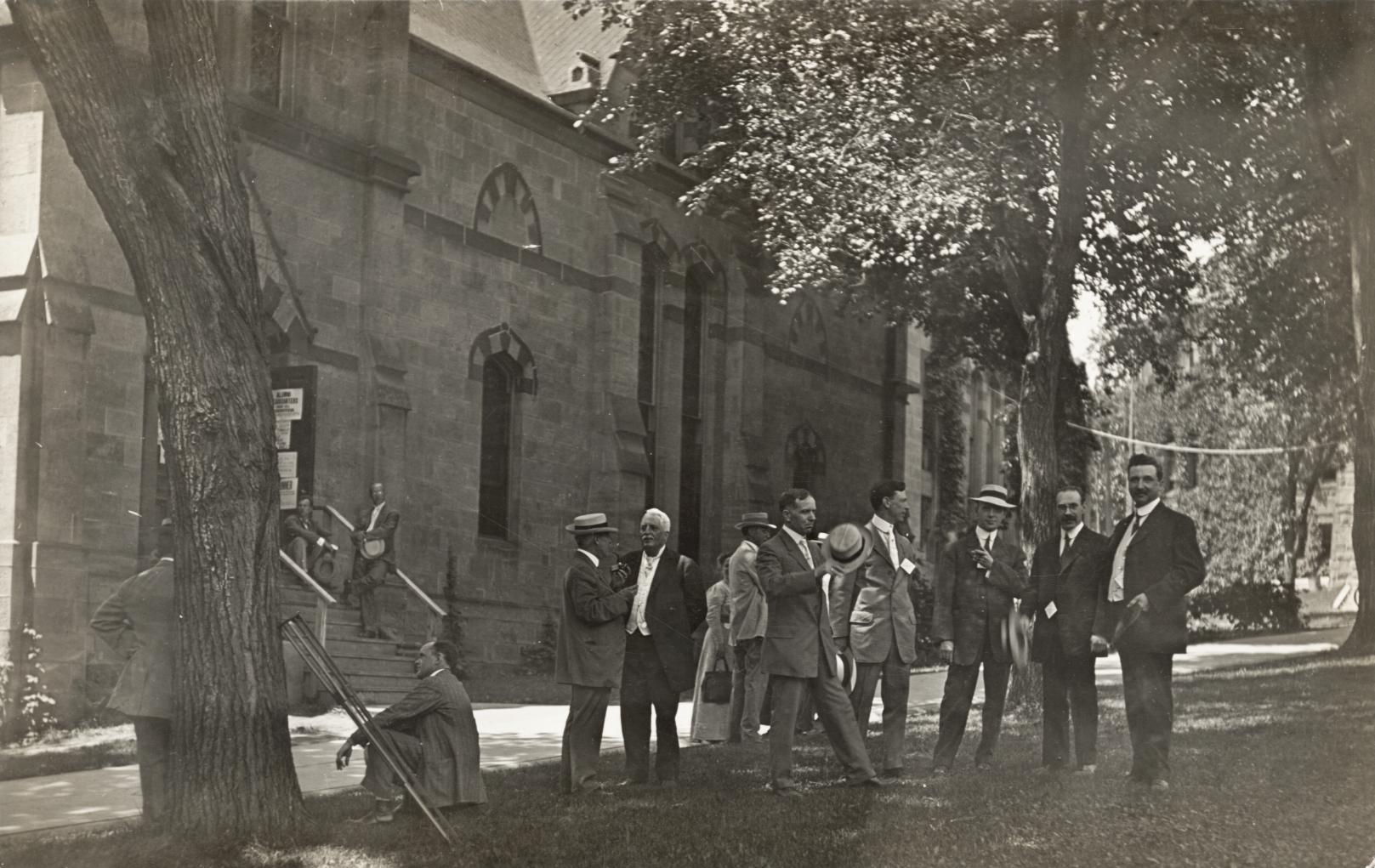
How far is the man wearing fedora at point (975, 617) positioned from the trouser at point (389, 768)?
3832 millimetres

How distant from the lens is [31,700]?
14969 millimetres

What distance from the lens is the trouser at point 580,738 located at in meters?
10.2

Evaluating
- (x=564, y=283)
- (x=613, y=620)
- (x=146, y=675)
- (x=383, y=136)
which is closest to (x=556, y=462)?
(x=564, y=283)

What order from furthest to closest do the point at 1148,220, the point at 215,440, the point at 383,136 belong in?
1. the point at 383,136
2. the point at 1148,220
3. the point at 215,440

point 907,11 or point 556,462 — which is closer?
point 907,11

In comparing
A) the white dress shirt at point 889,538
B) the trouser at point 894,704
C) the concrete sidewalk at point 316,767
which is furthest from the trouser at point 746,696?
the white dress shirt at point 889,538

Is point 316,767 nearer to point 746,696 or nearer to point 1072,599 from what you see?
point 746,696

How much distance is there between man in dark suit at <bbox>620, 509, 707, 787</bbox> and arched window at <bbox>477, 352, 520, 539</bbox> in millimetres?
13255

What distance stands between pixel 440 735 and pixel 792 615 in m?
2.45

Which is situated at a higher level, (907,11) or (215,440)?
(907,11)

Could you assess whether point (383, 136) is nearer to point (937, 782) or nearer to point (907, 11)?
point (907, 11)

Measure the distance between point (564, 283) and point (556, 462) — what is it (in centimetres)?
296

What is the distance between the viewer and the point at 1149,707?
944 centimetres

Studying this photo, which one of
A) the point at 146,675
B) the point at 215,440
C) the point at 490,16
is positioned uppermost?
the point at 490,16
